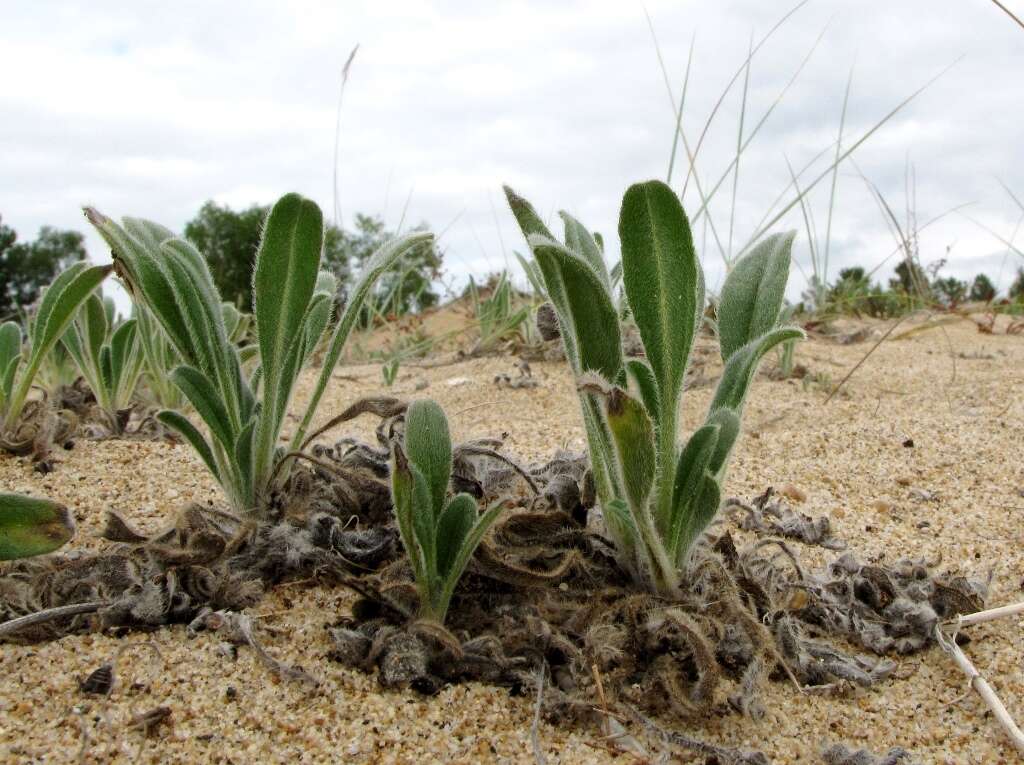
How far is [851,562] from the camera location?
1400 mm

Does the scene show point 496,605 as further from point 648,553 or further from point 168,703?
point 168,703

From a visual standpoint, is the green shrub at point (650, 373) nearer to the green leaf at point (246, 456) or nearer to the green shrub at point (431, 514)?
the green shrub at point (431, 514)

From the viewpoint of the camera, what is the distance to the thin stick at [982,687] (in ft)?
3.50

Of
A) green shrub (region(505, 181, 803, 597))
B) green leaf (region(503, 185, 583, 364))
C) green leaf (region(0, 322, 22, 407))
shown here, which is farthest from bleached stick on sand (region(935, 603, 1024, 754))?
green leaf (region(0, 322, 22, 407))

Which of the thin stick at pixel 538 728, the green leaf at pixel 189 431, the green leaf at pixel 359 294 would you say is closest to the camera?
the thin stick at pixel 538 728

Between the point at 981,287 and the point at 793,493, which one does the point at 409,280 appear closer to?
the point at 981,287

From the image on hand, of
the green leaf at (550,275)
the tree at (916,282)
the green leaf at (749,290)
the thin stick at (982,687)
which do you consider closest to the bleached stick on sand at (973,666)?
the thin stick at (982,687)

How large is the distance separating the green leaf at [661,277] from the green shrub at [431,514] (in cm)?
30

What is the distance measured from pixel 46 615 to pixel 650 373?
0.82 meters

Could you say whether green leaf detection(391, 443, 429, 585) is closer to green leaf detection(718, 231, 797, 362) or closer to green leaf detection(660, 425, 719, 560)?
green leaf detection(660, 425, 719, 560)

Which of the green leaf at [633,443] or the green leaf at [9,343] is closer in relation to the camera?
the green leaf at [633,443]

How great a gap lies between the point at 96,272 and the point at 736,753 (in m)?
1.39

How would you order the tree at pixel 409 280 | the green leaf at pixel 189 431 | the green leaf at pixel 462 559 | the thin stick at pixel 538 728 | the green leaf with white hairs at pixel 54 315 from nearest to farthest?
the thin stick at pixel 538 728 < the green leaf at pixel 462 559 < the green leaf at pixel 189 431 < the green leaf with white hairs at pixel 54 315 < the tree at pixel 409 280

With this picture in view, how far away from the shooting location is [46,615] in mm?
1151
